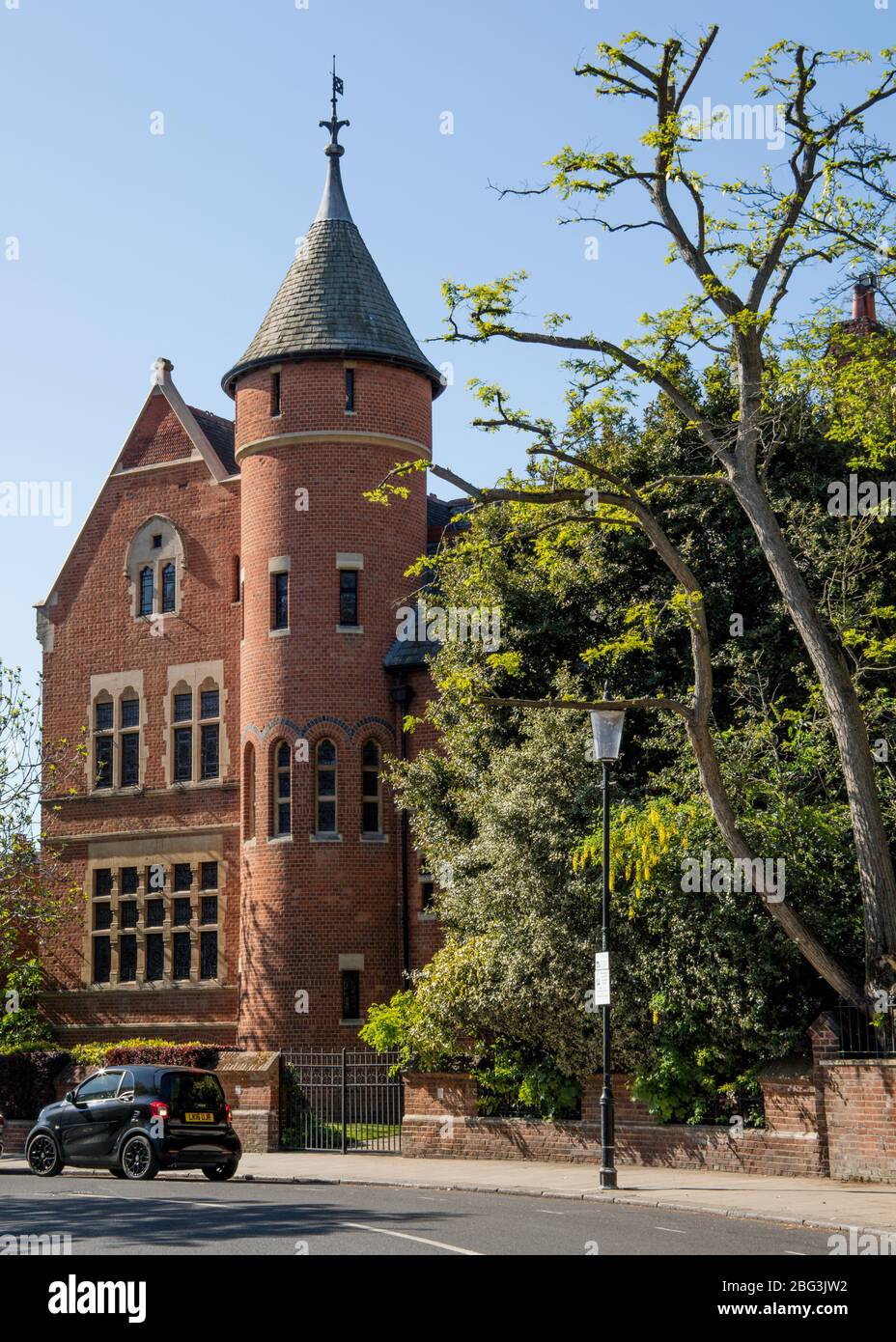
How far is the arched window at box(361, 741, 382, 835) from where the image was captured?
1329 inches

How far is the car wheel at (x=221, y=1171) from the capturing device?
21.8 meters

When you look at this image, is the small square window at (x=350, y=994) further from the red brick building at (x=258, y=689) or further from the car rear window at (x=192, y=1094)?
the car rear window at (x=192, y=1094)

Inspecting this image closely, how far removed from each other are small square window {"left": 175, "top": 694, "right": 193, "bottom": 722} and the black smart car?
15455 millimetres

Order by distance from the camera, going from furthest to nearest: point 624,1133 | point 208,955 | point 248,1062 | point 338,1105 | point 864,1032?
point 208,955
point 338,1105
point 248,1062
point 624,1133
point 864,1032

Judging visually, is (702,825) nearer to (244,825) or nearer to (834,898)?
(834,898)

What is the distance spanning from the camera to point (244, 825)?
34656mm

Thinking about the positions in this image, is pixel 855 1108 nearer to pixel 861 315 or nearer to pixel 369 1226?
pixel 369 1226

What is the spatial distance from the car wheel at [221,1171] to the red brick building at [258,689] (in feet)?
33.1

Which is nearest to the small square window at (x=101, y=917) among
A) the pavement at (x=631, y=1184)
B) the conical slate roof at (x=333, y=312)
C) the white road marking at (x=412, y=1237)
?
the pavement at (x=631, y=1184)

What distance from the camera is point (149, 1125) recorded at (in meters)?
21.0

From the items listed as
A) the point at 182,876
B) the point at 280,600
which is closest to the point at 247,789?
the point at 182,876

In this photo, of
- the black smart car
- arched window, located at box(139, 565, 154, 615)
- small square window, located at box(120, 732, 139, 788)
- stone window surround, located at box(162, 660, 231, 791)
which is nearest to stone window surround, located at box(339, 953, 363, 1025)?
stone window surround, located at box(162, 660, 231, 791)

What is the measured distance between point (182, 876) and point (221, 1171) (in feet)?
48.9
